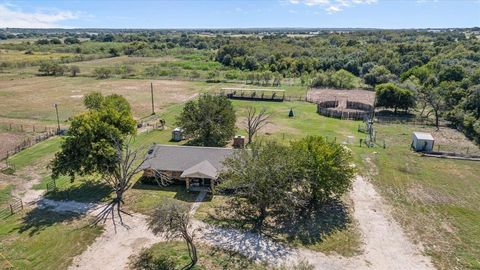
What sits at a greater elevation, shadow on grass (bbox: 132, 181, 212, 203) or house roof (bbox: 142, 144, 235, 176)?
house roof (bbox: 142, 144, 235, 176)

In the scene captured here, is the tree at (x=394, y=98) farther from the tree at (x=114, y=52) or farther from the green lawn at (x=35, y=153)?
the tree at (x=114, y=52)

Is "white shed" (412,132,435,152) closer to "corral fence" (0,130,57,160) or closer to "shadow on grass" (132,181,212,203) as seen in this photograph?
"shadow on grass" (132,181,212,203)

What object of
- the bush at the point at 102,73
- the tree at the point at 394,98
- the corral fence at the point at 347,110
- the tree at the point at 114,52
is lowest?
the corral fence at the point at 347,110

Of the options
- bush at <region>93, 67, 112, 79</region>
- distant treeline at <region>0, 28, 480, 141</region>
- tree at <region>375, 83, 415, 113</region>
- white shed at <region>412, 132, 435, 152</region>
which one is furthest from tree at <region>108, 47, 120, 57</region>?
white shed at <region>412, 132, 435, 152</region>

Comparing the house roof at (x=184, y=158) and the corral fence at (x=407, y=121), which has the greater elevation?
the house roof at (x=184, y=158)

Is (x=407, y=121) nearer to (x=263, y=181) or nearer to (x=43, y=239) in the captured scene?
(x=263, y=181)

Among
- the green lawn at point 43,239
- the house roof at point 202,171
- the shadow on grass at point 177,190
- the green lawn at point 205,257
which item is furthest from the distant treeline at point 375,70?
the green lawn at point 43,239

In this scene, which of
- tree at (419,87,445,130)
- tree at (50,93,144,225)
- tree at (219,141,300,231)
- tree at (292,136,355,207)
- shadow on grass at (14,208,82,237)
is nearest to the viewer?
tree at (219,141,300,231)
